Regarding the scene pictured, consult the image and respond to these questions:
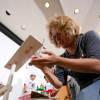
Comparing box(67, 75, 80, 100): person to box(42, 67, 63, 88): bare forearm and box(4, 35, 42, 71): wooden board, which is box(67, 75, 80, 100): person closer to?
box(42, 67, 63, 88): bare forearm

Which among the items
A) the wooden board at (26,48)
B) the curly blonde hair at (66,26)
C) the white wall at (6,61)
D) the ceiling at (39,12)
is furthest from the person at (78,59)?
the white wall at (6,61)

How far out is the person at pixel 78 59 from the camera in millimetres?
406

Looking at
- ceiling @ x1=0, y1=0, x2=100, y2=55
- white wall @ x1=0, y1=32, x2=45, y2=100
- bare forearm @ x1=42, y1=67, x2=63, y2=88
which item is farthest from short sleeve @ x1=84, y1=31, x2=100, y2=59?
white wall @ x1=0, y1=32, x2=45, y2=100

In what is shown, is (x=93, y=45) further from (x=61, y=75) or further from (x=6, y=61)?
(x=6, y=61)

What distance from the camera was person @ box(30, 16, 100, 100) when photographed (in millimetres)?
406

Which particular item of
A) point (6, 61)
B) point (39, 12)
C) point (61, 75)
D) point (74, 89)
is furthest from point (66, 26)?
point (6, 61)

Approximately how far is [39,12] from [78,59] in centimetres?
105

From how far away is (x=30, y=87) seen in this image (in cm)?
155

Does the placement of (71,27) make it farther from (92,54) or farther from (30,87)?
(30,87)

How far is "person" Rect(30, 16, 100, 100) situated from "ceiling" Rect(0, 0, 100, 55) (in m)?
0.60

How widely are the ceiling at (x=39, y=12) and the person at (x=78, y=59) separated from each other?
23.5 inches

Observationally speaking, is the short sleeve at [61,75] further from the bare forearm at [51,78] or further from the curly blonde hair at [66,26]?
the curly blonde hair at [66,26]

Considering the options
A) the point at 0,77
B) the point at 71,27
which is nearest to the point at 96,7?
the point at 71,27

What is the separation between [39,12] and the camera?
1.26 m
